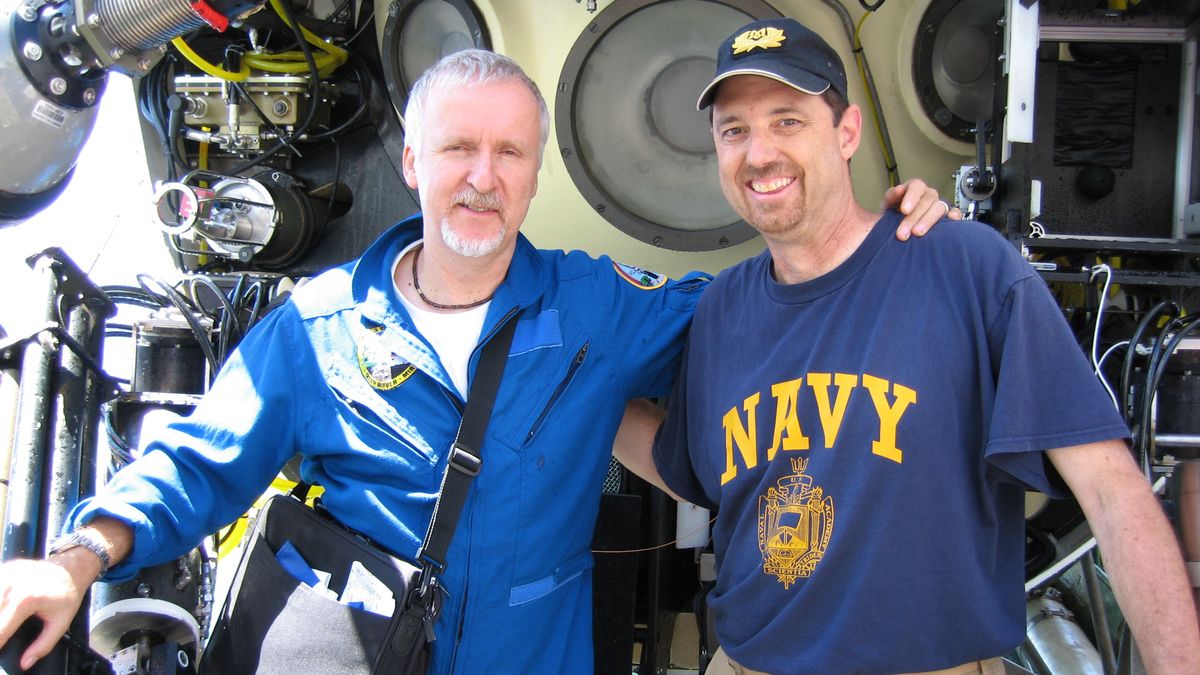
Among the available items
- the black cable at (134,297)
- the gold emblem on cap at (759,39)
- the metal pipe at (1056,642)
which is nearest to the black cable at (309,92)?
the black cable at (134,297)

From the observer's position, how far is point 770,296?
5.82 ft

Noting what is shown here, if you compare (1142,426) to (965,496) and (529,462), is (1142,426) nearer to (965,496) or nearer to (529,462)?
(965,496)

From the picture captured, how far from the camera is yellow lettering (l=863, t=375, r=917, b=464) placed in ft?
5.06

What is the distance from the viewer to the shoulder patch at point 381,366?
1.83m

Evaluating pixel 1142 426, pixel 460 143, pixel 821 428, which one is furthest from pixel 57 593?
pixel 1142 426

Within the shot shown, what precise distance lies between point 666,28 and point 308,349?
1599 millimetres

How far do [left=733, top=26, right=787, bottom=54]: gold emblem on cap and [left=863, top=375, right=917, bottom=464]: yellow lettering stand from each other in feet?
2.28

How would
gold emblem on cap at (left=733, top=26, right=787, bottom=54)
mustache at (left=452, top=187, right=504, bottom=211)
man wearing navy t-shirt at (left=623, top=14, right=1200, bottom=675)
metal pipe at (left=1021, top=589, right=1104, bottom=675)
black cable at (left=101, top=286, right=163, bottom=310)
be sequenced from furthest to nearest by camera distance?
metal pipe at (left=1021, top=589, right=1104, bottom=675), black cable at (left=101, top=286, right=163, bottom=310), mustache at (left=452, top=187, right=504, bottom=211), gold emblem on cap at (left=733, top=26, right=787, bottom=54), man wearing navy t-shirt at (left=623, top=14, right=1200, bottom=675)

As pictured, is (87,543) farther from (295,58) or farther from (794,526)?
(295,58)

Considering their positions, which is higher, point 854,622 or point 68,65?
point 68,65

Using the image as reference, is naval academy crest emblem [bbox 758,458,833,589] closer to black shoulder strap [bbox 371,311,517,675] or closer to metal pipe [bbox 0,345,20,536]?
black shoulder strap [bbox 371,311,517,675]

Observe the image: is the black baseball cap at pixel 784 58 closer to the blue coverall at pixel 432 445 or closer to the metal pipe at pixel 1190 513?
the blue coverall at pixel 432 445

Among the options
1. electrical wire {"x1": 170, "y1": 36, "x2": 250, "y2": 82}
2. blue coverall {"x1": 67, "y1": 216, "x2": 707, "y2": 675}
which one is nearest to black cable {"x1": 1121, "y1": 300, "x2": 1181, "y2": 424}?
blue coverall {"x1": 67, "y1": 216, "x2": 707, "y2": 675}

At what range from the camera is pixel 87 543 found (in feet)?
5.16
